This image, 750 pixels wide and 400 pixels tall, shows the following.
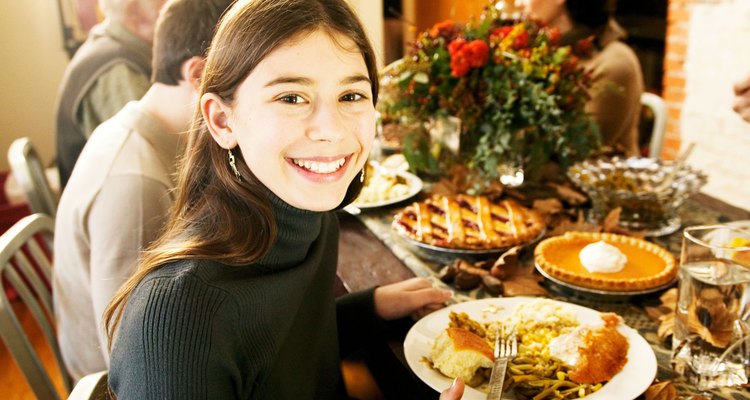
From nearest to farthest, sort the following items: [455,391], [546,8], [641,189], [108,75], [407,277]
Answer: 1. [455,391]
2. [407,277]
3. [641,189]
4. [108,75]
5. [546,8]

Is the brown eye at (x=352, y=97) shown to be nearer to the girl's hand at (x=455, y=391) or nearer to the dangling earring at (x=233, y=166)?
the dangling earring at (x=233, y=166)

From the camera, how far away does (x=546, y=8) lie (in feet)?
9.77

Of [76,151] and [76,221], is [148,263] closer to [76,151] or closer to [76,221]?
[76,221]

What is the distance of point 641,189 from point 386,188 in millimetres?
790

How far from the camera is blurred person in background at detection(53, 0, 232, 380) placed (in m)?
1.44

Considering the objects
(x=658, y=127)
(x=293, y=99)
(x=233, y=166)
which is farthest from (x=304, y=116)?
(x=658, y=127)

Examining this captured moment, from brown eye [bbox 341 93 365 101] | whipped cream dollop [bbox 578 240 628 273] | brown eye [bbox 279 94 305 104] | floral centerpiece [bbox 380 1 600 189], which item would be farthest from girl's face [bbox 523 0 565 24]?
brown eye [bbox 279 94 305 104]

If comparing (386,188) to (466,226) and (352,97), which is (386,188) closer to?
(466,226)

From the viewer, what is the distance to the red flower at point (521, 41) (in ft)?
6.25

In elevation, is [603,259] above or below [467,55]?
below

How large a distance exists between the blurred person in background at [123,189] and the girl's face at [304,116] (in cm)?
43

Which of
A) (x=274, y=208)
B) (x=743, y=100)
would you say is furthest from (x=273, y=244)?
(x=743, y=100)

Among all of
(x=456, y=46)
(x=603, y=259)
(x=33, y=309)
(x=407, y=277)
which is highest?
(x=456, y=46)

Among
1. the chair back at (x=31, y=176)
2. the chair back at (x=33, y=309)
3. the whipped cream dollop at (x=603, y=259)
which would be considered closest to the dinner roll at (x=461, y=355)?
the whipped cream dollop at (x=603, y=259)
